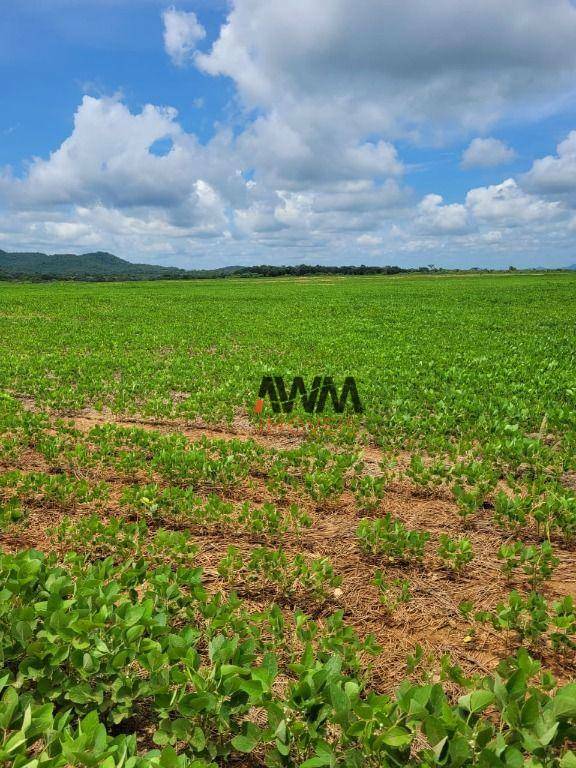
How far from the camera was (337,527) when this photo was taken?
5.30 meters

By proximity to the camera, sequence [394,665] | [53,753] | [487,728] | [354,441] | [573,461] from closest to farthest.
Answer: [487,728], [53,753], [394,665], [573,461], [354,441]

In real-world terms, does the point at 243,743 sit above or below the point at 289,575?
above

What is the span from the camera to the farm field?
219cm

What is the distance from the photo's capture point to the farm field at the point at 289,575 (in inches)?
86.4

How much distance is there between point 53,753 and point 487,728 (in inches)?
79.2

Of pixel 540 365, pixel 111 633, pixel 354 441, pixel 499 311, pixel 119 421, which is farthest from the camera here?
pixel 499 311

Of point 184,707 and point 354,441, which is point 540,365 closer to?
point 354,441

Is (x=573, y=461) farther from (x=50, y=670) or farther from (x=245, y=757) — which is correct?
(x=50, y=670)

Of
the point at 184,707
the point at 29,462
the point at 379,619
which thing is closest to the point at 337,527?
the point at 379,619

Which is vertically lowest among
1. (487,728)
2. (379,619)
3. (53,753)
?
(379,619)

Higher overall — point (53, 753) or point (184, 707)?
point (184, 707)

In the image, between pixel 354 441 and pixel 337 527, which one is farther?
pixel 354 441

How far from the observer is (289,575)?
432 cm

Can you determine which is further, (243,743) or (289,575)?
(289,575)
